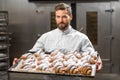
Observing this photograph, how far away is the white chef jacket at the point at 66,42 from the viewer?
8.20 feet

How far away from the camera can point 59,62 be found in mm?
2254

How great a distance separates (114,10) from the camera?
208 inches

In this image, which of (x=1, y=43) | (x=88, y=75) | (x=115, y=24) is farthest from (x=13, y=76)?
(x=88, y=75)

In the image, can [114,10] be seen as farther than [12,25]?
No

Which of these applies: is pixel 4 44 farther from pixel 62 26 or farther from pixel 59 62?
pixel 59 62

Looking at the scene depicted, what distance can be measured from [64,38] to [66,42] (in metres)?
0.05

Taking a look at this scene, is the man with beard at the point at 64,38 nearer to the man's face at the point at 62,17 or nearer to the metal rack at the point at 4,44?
the man's face at the point at 62,17

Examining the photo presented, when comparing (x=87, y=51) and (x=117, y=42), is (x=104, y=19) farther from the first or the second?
(x=87, y=51)

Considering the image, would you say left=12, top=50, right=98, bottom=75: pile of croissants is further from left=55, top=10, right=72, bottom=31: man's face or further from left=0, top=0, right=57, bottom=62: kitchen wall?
left=0, top=0, right=57, bottom=62: kitchen wall

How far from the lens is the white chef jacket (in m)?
2.50

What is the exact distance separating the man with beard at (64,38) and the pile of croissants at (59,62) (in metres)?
0.08

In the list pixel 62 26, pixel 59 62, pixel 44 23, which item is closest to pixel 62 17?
pixel 62 26

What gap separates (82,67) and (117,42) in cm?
336

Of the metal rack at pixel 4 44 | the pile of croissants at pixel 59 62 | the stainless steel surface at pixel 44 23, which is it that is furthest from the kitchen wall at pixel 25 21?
the pile of croissants at pixel 59 62
